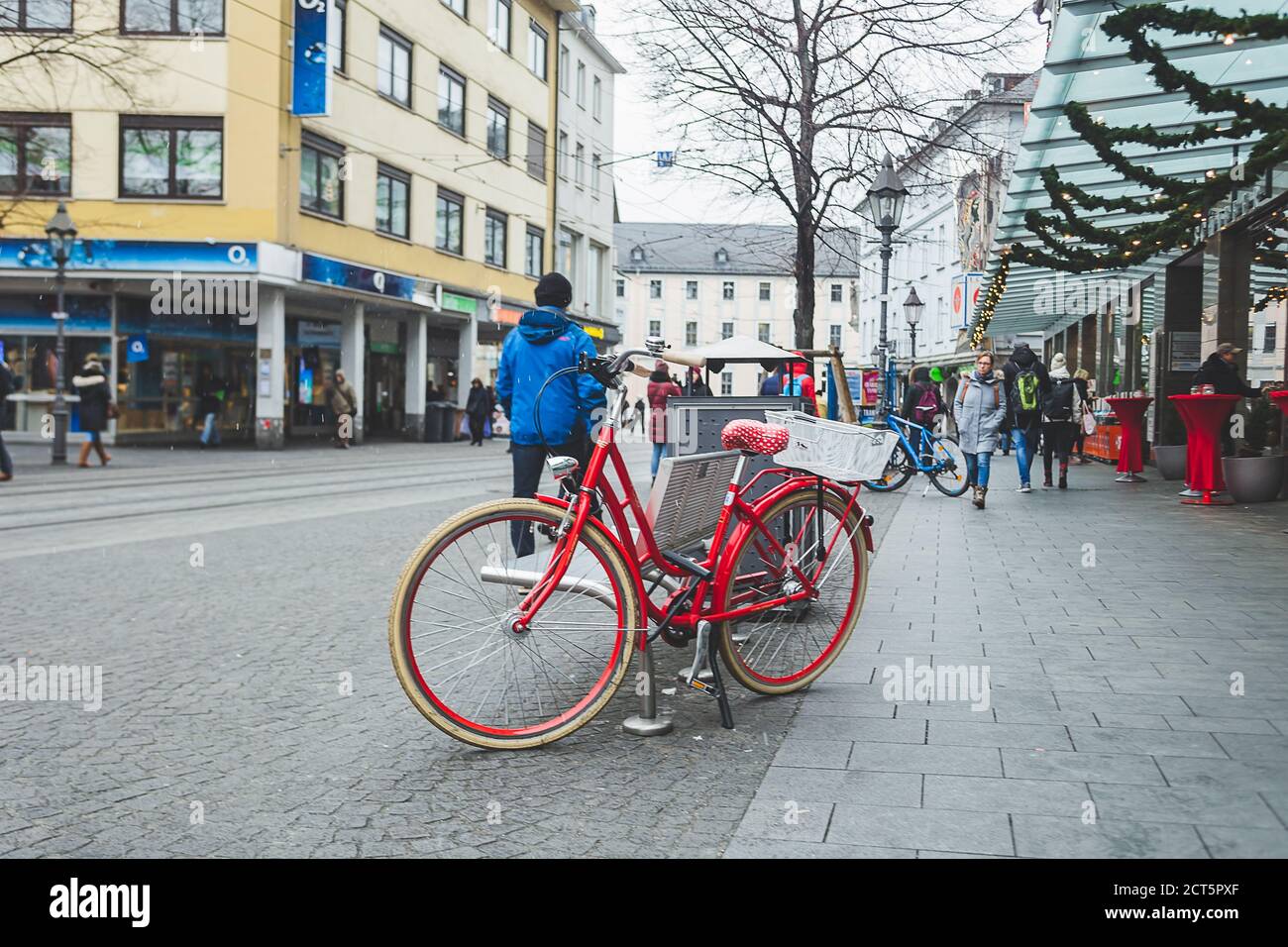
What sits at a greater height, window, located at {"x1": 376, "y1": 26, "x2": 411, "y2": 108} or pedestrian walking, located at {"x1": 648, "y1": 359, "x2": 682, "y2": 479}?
window, located at {"x1": 376, "y1": 26, "x2": 411, "y2": 108}

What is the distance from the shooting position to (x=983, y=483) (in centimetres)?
1384

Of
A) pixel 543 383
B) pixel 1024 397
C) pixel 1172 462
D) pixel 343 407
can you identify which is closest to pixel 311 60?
pixel 343 407

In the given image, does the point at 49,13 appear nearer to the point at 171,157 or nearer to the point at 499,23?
the point at 171,157


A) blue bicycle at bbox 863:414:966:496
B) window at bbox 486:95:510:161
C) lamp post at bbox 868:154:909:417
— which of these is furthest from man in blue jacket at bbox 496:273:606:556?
window at bbox 486:95:510:161

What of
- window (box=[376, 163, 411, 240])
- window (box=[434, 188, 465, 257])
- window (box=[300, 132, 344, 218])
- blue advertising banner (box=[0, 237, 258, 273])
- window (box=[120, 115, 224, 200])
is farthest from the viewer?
window (box=[434, 188, 465, 257])

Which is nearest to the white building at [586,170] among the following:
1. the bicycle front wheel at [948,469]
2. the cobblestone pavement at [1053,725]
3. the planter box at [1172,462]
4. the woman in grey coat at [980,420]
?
the planter box at [1172,462]

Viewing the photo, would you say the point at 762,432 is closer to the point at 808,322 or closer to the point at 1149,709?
the point at 1149,709

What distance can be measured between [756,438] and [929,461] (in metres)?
11.4

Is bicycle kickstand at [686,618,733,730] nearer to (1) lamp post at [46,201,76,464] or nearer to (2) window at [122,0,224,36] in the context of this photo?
(1) lamp post at [46,201,76,464]

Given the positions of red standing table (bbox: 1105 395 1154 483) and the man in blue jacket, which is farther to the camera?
red standing table (bbox: 1105 395 1154 483)

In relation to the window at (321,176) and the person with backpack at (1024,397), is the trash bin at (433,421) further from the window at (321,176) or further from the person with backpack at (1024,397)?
the person with backpack at (1024,397)

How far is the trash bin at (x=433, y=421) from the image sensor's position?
33031mm

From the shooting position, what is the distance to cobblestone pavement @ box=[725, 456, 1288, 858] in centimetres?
326

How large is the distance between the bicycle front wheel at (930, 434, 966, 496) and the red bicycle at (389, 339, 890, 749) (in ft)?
35.0
